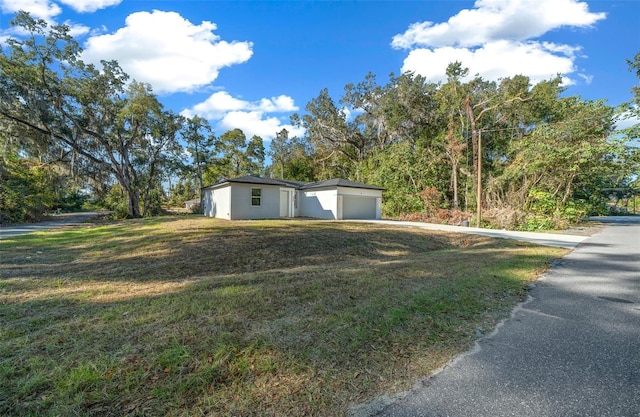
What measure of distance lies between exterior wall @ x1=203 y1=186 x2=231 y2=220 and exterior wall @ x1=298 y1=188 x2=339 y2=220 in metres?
5.84

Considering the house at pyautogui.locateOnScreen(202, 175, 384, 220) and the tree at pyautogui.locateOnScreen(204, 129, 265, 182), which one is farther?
the tree at pyautogui.locateOnScreen(204, 129, 265, 182)

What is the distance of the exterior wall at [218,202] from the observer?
50.5 feet

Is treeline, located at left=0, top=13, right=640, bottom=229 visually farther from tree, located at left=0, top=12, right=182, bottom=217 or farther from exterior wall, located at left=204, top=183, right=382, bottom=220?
exterior wall, located at left=204, top=183, right=382, bottom=220

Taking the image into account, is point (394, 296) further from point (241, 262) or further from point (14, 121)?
point (14, 121)

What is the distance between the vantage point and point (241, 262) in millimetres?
6168

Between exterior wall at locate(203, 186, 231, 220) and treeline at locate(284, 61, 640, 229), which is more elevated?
treeline at locate(284, 61, 640, 229)

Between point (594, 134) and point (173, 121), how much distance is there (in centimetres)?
2818

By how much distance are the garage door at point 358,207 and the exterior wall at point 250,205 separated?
4680 mm

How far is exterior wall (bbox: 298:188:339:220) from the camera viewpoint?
1792cm

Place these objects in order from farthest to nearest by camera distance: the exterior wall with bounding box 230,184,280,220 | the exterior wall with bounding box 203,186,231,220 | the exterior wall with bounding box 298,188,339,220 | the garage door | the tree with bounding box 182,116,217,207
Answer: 1. the tree with bounding box 182,116,217,207
2. the garage door
3. the exterior wall with bounding box 298,188,339,220
4. the exterior wall with bounding box 203,186,231,220
5. the exterior wall with bounding box 230,184,280,220

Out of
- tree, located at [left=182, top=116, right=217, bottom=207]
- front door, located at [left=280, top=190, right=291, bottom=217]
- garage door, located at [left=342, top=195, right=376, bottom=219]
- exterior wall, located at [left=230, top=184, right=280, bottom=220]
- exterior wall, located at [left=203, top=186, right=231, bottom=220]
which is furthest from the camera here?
tree, located at [left=182, top=116, right=217, bottom=207]

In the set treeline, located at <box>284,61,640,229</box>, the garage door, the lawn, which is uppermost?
treeline, located at <box>284,61,640,229</box>

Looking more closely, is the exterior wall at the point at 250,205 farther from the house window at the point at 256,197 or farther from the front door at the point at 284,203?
the front door at the point at 284,203

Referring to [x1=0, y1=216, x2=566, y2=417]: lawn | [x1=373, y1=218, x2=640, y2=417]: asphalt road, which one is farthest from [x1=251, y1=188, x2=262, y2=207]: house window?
[x1=373, y1=218, x2=640, y2=417]: asphalt road
